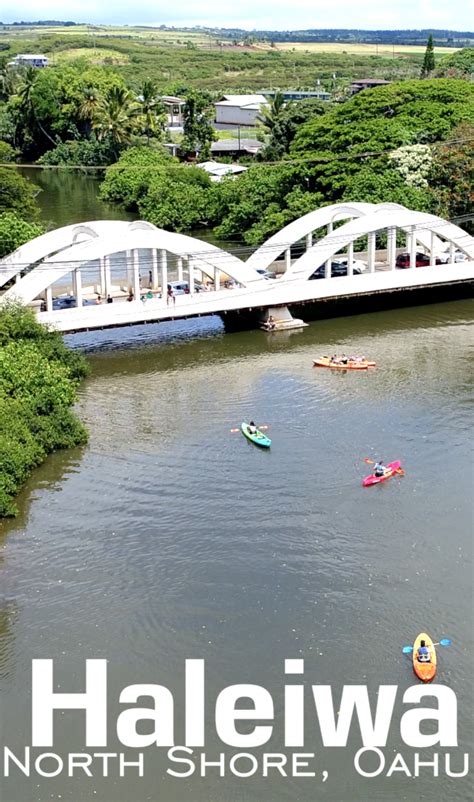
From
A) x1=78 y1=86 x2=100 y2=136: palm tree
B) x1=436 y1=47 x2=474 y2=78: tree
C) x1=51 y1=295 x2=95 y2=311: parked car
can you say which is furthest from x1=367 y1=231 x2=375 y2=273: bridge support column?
x1=436 y1=47 x2=474 y2=78: tree

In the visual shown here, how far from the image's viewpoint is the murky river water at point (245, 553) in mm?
19422

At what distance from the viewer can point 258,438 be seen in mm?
31328

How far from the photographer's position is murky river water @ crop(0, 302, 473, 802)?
1942 centimetres

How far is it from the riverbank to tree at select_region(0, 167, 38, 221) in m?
17.9

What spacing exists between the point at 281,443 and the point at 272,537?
6086 mm

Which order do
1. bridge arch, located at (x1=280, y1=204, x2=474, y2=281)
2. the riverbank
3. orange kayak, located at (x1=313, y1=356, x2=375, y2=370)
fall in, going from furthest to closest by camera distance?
bridge arch, located at (x1=280, y1=204, x2=474, y2=281), orange kayak, located at (x1=313, y1=356, x2=375, y2=370), the riverbank

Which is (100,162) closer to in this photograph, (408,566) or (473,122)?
(473,122)

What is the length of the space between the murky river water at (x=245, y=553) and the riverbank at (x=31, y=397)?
0.68 metres

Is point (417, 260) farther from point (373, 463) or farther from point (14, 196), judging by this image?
point (373, 463)

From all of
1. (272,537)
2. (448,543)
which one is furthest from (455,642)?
(272,537)

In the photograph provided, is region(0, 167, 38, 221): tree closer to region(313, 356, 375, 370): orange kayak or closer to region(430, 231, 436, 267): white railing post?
region(430, 231, 436, 267): white railing post

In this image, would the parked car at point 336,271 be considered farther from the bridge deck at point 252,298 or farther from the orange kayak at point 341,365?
the orange kayak at point 341,365

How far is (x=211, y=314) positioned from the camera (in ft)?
139

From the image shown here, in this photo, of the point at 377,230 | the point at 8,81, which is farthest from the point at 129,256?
the point at 8,81
